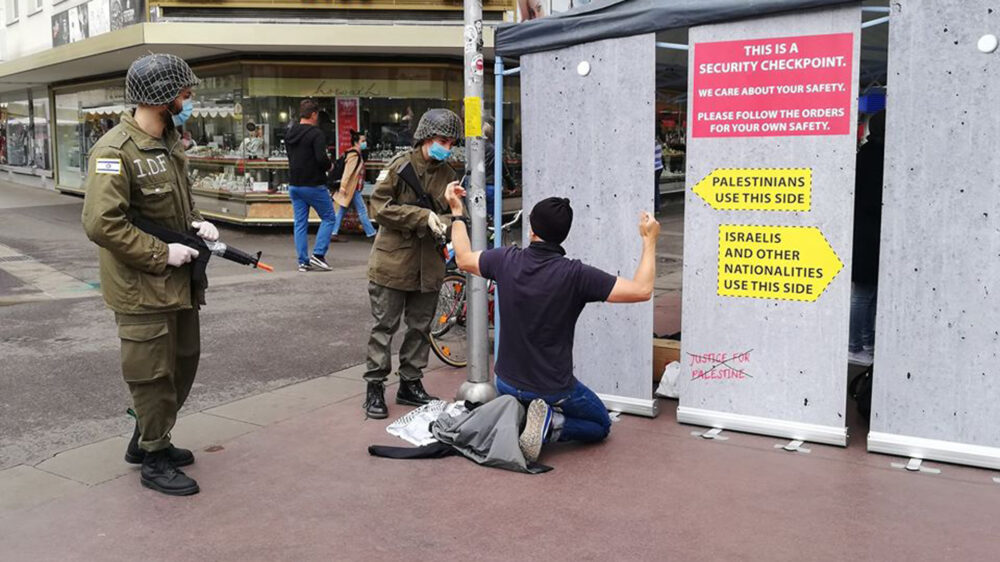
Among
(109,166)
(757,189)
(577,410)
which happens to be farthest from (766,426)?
(109,166)

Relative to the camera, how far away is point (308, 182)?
37.9 feet

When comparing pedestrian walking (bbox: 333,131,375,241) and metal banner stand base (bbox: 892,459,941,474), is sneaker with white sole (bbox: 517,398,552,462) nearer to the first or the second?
metal banner stand base (bbox: 892,459,941,474)

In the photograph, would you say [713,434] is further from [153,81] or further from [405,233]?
[153,81]

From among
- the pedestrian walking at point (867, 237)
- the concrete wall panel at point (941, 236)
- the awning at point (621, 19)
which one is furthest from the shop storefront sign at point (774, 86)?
the pedestrian walking at point (867, 237)

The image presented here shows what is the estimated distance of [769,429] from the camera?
528 cm

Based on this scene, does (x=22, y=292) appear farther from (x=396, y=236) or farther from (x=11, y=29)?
(x=11, y=29)

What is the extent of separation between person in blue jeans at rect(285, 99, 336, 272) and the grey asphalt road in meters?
0.31

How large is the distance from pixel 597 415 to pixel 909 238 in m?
1.87

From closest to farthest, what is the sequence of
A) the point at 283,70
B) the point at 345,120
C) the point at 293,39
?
the point at 293,39, the point at 283,70, the point at 345,120

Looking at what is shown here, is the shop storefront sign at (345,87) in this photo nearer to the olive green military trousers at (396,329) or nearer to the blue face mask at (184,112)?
the olive green military trousers at (396,329)

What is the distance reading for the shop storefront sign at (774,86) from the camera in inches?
191

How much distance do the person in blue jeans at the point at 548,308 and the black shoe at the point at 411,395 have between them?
1058mm

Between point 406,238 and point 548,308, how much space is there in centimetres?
130

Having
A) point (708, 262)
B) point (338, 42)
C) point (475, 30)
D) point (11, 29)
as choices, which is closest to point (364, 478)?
point (708, 262)
